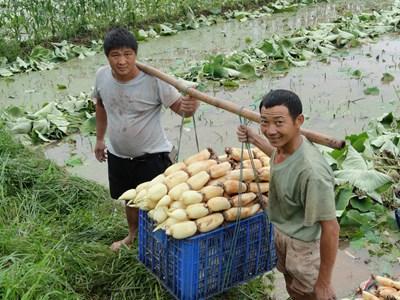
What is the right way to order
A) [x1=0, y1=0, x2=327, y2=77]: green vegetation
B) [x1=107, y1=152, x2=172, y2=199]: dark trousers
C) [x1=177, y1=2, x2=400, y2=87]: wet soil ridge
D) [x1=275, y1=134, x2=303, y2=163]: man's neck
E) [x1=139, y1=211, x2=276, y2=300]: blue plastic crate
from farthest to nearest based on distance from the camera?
[x1=0, y1=0, x2=327, y2=77]: green vegetation < [x1=177, y1=2, x2=400, y2=87]: wet soil ridge < [x1=107, y1=152, x2=172, y2=199]: dark trousers < [x1=139, y1=211, x2=276, y2=300]: blue plastic crate < [x1=275, y1=134, x2=303, y2=163]: man's neck

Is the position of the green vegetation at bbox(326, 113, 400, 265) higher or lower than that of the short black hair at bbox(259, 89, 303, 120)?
lower

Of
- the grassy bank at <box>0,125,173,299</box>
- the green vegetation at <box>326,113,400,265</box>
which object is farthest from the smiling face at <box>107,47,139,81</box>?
the green vegetation at <box>326,113,400,265</box>

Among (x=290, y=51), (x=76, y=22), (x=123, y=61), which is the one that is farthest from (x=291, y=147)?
(x=76, y=22)

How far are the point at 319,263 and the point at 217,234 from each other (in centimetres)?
55

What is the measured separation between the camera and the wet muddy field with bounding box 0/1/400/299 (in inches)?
234

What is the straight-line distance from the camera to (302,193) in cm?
266

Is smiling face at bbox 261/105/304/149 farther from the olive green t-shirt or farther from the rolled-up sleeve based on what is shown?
the rolled-up sleeve

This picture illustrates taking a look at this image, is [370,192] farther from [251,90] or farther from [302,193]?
[251,90]

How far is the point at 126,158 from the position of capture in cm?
396

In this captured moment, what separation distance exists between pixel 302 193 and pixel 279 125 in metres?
0.33

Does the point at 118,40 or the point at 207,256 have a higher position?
the point at 118,40

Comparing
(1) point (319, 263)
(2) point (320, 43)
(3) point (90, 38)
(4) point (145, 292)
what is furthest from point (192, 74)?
(1) point (319, 263)

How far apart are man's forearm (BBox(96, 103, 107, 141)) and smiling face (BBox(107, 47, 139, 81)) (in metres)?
0.53

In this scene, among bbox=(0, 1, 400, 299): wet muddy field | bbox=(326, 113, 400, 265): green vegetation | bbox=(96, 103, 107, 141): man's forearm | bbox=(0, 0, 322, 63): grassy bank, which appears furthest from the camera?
bbox=(0, 0, 322, 63): grassy bank
